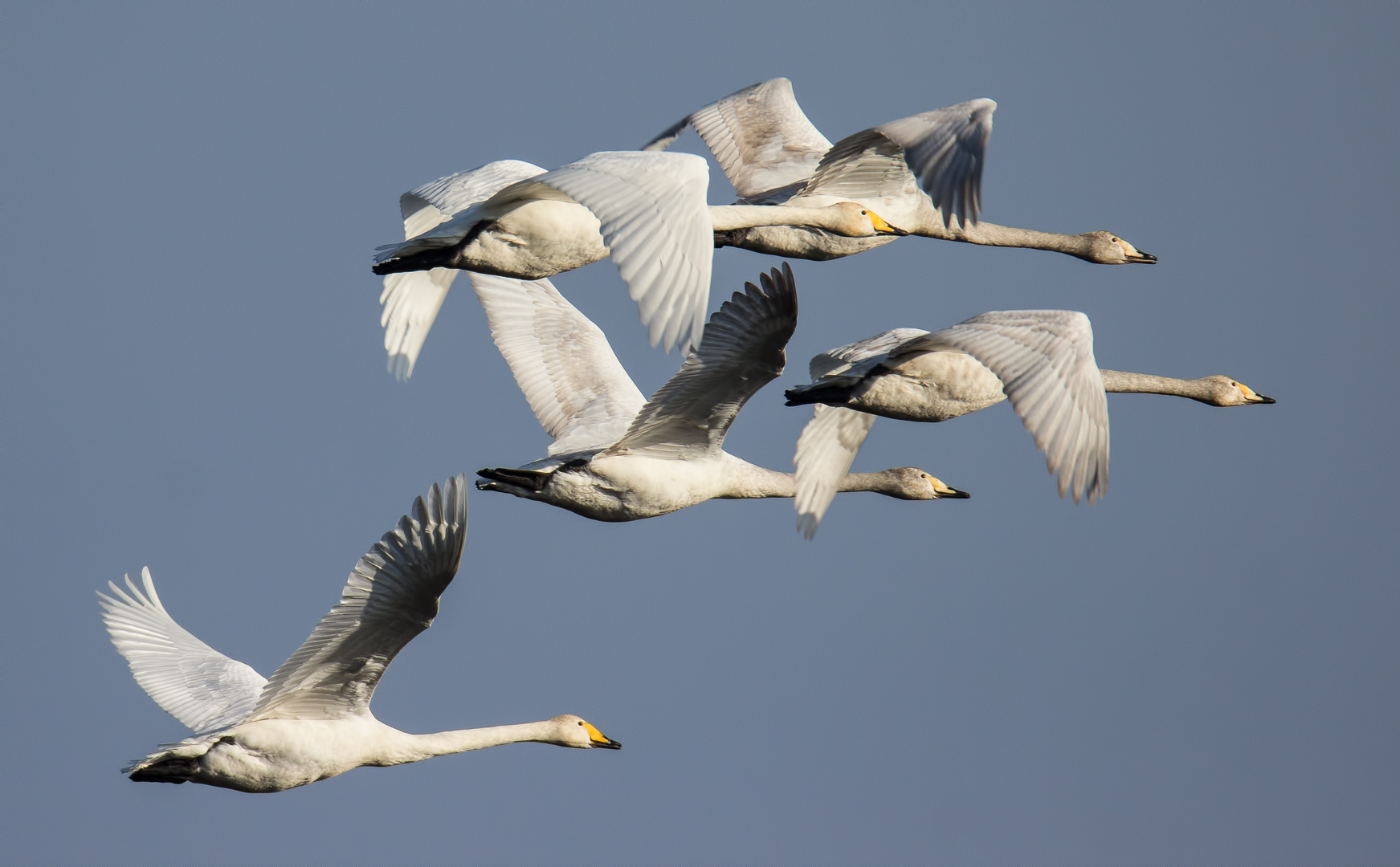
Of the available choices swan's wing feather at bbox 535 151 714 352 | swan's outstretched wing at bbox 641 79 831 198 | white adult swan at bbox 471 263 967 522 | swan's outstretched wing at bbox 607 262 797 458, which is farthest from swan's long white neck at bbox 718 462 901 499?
swan's outstretched wing at bbox 641 79 831 198

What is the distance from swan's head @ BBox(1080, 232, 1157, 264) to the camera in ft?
73.3

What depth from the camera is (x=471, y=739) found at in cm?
1830

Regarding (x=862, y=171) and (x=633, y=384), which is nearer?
(x=862, y=171)

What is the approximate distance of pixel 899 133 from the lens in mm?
17844

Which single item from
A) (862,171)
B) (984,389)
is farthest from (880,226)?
(984,389)

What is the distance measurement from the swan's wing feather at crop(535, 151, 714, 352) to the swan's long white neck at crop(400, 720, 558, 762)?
5.88 m

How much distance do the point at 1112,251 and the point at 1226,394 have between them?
2.20m

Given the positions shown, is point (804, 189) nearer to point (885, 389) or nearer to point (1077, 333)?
point (885, 389)

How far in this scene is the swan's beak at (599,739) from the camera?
19484 mm

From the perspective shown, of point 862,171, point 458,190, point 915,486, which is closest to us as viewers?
point 458,190

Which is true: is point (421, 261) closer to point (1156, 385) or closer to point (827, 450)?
point (827, 450)

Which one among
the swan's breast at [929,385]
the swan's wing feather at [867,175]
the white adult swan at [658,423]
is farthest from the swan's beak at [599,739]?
the swan's wing feather at [867,175]

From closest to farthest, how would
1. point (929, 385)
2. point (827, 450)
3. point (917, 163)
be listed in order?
point (917, 163) → point (929, 385) → point (827, 450)

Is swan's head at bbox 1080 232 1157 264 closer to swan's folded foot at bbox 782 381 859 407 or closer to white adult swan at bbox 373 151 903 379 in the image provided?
white adult swan at bbox 373 151 903 379
